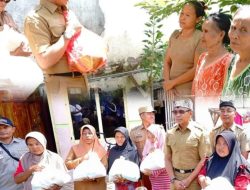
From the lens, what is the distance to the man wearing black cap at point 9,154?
9.70ft

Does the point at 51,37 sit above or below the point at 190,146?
above

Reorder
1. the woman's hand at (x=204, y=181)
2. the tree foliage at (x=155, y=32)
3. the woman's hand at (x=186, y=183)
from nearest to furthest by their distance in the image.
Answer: the woman's hand at (x=204, y=181), the woman's hand at (x=186, y=183), the tree foliage at (x=155, y=32)

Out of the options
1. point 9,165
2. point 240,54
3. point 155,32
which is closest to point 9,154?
point 9,165

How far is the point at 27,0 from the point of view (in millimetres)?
3000

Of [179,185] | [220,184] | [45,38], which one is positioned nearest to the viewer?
[220,184]

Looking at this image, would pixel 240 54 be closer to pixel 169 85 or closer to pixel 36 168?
pixel 169 85

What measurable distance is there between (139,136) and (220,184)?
0.82 metres

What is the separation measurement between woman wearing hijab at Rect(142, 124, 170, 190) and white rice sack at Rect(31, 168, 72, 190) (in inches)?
19.2

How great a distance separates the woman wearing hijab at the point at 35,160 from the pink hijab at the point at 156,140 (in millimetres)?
477

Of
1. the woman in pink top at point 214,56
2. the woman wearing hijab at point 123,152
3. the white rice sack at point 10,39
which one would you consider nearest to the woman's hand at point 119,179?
the woman wearing hijab at point 123,152

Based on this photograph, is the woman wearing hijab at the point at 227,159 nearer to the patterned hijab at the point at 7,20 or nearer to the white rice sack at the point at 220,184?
the white rice sack at the point at 220,184

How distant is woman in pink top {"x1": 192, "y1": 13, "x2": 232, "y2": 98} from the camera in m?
2.63

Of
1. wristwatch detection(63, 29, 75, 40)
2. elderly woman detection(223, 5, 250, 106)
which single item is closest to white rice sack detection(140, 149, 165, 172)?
elderly woman detection(223, 5, 250, 106)

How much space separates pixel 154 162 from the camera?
9.76 ft
